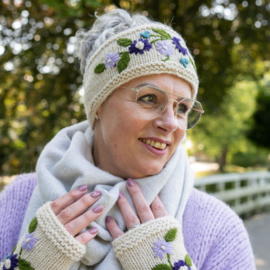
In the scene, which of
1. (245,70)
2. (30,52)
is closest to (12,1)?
(30,52)

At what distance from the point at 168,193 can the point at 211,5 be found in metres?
3.94

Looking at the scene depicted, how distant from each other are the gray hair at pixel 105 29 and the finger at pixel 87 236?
1.04 metres

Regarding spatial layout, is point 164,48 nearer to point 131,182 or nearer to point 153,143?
point 153,143

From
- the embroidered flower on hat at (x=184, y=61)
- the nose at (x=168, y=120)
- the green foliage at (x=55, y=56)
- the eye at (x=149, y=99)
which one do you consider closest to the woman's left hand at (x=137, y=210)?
the nose at (x=168, y=120)

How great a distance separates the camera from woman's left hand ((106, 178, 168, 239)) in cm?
153

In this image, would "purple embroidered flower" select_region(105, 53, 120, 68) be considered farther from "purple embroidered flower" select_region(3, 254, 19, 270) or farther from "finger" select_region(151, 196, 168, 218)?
"purple embroidered flower" select_region(3, 254, 19, 270)

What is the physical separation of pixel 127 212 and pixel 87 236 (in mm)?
240

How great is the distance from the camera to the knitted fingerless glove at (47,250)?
4.53 feet

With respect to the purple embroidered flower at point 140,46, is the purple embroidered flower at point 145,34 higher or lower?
higher

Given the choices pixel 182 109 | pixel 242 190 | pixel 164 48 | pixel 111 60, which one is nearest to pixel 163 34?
pixel 164 48

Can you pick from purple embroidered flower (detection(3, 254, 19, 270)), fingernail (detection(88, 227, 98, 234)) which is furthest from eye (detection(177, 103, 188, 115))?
purple embroidered flower (detection(3, 254, 19, 270))

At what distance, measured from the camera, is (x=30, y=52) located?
4355mm

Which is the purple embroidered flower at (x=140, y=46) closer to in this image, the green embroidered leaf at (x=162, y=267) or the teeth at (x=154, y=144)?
the teeth at (x=154, y=144)

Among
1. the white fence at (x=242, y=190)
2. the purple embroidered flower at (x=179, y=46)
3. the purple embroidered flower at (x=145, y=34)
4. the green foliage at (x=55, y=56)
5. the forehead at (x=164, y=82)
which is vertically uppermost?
the purple embroidered flower at (x=145, y=34)
